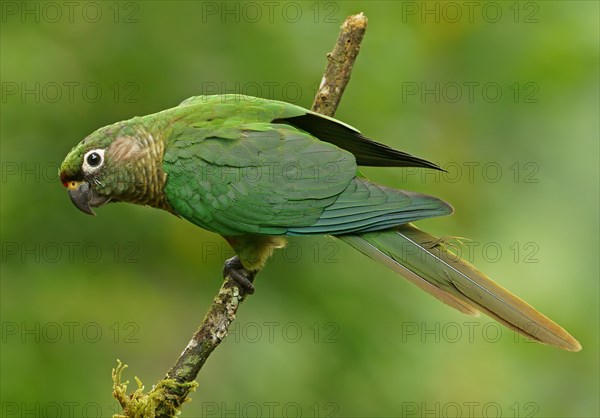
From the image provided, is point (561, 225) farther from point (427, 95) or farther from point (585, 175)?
point (427, 95)

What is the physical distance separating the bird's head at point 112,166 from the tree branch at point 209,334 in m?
0.76

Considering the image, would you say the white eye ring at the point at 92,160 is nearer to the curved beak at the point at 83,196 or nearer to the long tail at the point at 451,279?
the curved beak at the point at 83,196

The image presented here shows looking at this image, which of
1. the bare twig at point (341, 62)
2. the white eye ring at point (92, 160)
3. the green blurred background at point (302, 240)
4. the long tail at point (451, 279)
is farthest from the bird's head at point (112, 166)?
the long tail at point (451, 279)

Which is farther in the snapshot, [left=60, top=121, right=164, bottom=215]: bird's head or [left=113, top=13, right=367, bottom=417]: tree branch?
[left=60, top=121, right=164, bottom=215]: bird's head

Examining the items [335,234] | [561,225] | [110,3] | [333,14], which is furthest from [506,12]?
[110,3]

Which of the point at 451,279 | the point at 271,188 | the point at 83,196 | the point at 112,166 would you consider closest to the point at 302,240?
the point at 271,188

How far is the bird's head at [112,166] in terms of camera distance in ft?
14.6

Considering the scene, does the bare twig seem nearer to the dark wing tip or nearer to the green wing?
the dark wing tip

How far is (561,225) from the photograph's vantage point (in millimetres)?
5082

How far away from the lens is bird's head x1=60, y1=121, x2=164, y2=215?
4.45m

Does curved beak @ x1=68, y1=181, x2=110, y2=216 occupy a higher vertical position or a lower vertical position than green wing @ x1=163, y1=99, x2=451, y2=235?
lower

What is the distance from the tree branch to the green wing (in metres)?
0.40

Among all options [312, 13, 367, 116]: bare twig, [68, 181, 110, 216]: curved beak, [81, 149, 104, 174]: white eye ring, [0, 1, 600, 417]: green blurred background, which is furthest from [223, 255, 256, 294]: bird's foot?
[312, 13, 367, 116]: bare twig

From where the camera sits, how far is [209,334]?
13.1 feet
